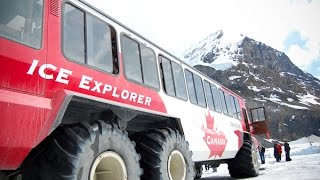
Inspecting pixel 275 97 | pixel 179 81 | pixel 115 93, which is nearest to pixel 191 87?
pixel 179 81

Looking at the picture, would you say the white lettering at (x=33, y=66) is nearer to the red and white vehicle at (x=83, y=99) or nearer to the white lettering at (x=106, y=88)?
the red and white vehicle at (x=83, y=99)

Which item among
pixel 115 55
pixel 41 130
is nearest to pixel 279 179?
pixel 115 55

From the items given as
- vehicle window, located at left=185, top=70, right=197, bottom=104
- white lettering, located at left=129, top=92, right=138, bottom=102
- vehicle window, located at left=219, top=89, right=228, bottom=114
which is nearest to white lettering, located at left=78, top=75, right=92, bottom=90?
white lettering, located at left=129, top=92, right=138, bottom=102

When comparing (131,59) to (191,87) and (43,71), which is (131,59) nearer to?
(43,71)

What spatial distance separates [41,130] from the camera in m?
3.95

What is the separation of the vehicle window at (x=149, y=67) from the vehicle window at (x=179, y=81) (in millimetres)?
1012

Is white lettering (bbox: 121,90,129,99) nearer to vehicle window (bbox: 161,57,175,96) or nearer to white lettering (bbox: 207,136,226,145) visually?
vehicle window (bbox: 161,57,175,96)

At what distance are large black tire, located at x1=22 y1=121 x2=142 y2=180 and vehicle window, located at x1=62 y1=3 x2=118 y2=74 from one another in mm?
953

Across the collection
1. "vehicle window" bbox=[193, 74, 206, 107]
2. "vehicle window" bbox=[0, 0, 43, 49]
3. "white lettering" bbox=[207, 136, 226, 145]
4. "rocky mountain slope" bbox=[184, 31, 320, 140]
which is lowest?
"white lettering" bbox=[207, 136, 226, 145]

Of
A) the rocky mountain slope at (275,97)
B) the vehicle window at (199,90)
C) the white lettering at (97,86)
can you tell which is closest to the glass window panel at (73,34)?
the white lettering at (97,86)

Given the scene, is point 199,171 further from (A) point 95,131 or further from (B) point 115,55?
(A) point 95,131

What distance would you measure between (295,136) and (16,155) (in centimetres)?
13688

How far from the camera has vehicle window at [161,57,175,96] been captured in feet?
24.0

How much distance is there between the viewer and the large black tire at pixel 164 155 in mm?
5883
